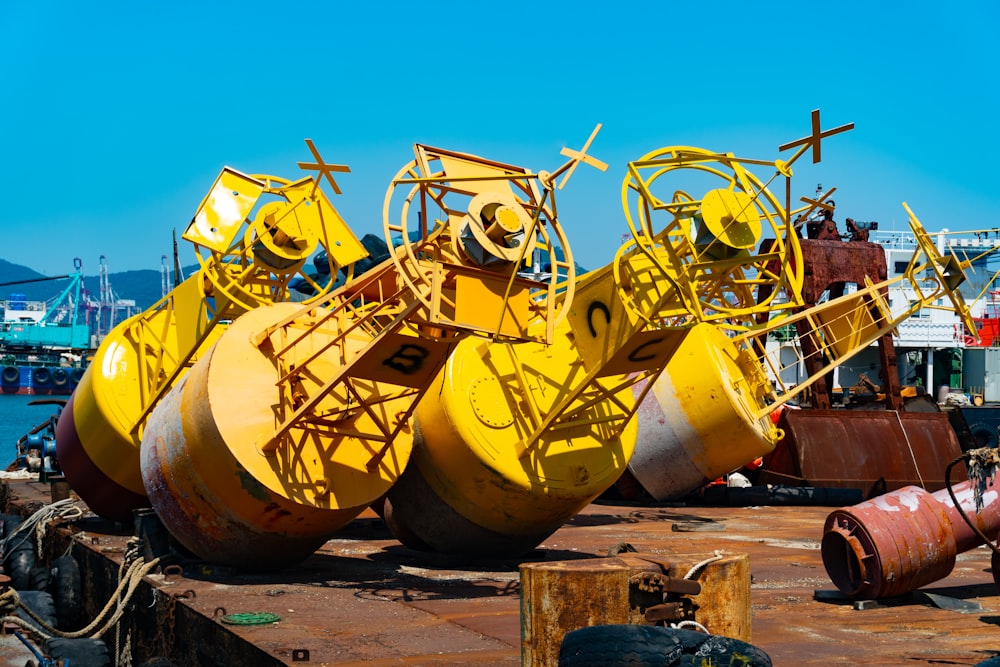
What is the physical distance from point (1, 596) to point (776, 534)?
10.6 m

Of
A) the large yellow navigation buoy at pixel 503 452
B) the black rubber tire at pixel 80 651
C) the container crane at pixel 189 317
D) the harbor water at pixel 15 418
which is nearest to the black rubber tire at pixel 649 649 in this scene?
the large yellow navigation buoy at pixel 503 452

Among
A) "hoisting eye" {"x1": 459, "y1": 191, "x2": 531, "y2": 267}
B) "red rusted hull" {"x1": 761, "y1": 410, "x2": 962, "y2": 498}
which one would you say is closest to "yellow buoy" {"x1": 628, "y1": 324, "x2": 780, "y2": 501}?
"red rusted hull" {"x1": 761, "y1": 410, "x2": 962, "y2": 498}

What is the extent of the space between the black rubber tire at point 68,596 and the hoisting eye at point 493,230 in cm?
841

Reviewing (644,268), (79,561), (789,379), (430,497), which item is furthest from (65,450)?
(789,379)

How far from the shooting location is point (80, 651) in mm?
13750

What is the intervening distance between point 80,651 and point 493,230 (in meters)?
7.20

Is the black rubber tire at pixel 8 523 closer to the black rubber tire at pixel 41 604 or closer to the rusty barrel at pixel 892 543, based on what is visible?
the black rubber tire at pixel 41 604

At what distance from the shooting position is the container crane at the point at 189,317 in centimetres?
1634

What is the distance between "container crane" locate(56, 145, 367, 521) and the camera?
16.3m

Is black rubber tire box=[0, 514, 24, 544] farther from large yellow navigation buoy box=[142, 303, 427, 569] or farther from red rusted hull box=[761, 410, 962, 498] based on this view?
red rusted hull box=[761, 410, 962, 498]

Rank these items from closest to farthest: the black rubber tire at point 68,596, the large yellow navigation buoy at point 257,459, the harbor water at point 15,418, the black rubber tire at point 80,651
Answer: the large yellow navigation buoy at point 257,459 → the black rubber tire at point 80,651 → the black rubber tire at point 68,596 → the harbor water at point 15,418

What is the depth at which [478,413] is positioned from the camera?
43.1ft

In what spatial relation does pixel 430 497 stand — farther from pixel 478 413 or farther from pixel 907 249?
pixel 907 249

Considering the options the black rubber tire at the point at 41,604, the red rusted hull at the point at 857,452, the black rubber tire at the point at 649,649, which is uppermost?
the red rusted hull at the point at 857,452
